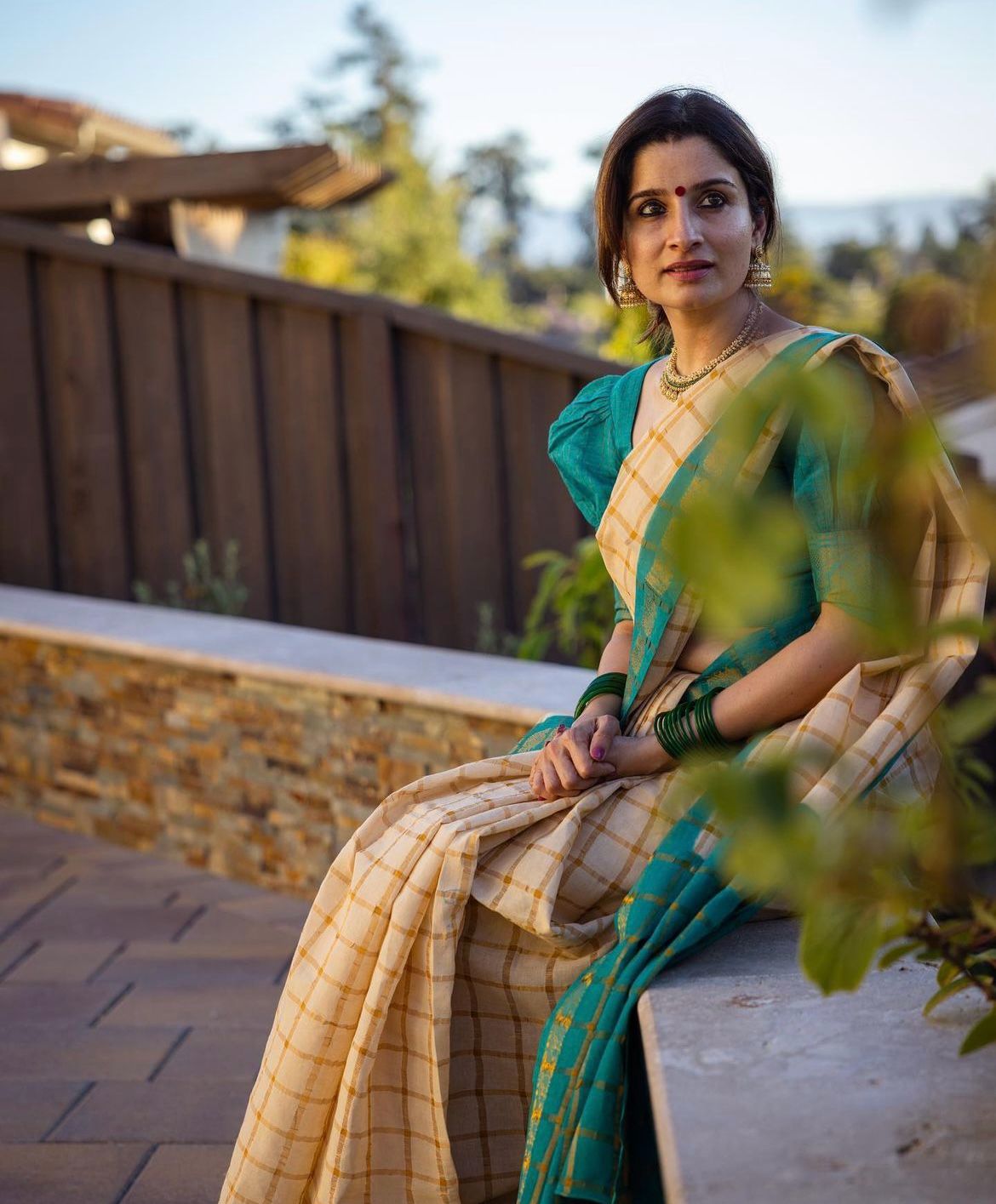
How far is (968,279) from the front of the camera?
0.70 meters

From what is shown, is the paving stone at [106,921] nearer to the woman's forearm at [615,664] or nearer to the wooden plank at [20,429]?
the woman's forearm at [615,664]

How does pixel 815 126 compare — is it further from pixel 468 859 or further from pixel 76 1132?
pixel 76 1132

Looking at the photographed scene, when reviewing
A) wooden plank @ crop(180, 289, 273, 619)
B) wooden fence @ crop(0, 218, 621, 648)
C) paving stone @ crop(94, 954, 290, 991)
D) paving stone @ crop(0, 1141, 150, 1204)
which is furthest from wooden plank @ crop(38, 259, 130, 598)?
paving stone @ crop(0, 1141, 150, 1204)

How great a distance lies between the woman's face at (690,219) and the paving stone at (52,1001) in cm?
201

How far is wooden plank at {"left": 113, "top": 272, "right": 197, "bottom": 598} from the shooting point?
5.16 m

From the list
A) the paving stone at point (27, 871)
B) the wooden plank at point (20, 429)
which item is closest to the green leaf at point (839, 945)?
the paving stone at point (27, 871)

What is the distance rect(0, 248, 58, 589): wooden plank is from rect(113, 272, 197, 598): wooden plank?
1.19 feet

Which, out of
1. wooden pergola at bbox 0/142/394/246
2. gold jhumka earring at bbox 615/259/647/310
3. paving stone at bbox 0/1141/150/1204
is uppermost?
wooden pergola at bbox 0/142/394/246

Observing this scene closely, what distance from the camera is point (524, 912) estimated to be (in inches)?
63.6

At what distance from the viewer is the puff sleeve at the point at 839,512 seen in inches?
62.6

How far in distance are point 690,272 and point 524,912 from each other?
88 centimetres

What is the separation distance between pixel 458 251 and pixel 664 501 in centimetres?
2016

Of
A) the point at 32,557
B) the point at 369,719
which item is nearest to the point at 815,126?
the point at 369,719

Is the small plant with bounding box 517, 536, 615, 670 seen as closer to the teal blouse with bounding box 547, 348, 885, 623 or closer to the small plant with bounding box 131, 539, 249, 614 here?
the small plant with bounding box 131, 539, 249, 614
